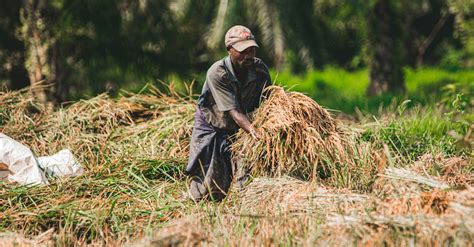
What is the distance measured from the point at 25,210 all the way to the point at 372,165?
2.47 meters

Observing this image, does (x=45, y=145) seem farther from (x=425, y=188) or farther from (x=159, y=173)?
(x=425, y=188)

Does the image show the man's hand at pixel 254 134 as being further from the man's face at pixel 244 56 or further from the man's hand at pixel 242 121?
the man's face at pixel 244 56

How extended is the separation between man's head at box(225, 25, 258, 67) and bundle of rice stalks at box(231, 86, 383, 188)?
1.12 ft

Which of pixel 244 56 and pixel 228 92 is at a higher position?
pixel 244 56

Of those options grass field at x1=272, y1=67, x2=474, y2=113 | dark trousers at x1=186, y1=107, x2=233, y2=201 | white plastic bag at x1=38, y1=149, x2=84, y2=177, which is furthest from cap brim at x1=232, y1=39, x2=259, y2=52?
grass field at x1=272, y1=67, x2=474, y2=113

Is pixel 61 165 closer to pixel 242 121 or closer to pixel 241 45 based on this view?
pixel 242 121

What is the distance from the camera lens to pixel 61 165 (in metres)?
6.24

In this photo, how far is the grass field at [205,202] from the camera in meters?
4.30

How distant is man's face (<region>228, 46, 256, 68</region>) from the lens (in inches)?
213

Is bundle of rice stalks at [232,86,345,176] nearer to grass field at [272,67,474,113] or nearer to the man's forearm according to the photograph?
the man's forearm

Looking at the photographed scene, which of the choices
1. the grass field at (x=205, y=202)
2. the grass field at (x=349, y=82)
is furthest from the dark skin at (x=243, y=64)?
the grass field at (x=349, y=82)

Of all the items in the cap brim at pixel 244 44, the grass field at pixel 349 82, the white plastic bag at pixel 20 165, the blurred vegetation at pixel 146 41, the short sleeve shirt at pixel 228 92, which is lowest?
the grass field at pixel 349 82

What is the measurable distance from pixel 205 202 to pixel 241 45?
1.16 meters

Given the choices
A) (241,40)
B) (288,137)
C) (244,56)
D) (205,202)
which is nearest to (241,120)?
(288,137)
